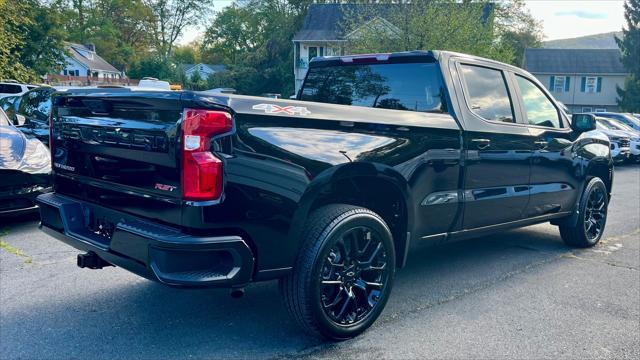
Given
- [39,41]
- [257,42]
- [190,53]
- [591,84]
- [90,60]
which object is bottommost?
[591,84]

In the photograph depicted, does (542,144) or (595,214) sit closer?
(542,144)

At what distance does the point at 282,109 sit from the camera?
3256 millimetres

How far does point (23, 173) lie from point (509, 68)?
5379 mm

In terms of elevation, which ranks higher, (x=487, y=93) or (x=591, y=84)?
(x=591, y=84)

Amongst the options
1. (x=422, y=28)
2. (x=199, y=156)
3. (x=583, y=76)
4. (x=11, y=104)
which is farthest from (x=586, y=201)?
(x=583, y=76)


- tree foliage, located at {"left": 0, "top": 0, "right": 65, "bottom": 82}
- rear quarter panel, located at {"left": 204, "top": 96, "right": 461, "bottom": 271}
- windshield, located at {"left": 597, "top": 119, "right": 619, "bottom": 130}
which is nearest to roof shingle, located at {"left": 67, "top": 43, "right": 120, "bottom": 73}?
tree foliage, located at {"left": 0, "top": 0, "right": 65, "bottom": 82}

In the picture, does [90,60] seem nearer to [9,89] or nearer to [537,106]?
[9,89]

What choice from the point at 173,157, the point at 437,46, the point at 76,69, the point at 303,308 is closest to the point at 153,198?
the point at 173,157

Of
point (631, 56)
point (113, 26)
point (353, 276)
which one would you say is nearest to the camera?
point (353, 276)

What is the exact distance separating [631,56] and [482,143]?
5055 cm

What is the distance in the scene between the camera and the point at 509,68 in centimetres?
525

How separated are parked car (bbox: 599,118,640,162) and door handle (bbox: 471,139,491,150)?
52.7 ft

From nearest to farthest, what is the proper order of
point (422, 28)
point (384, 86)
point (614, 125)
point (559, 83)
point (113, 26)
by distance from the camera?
point (384, 86)
point (614, 125)
point (422, 28)
point (559, 83)
point (113, 26)

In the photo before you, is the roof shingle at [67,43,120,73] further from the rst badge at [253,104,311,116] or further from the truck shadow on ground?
the rst badge at [253,104,311,116]
